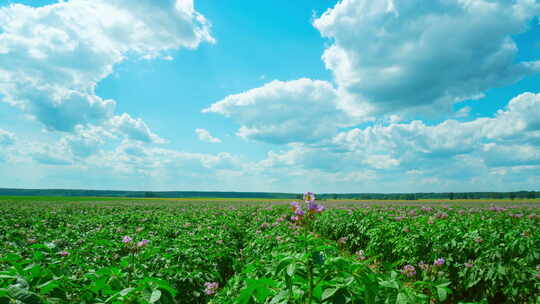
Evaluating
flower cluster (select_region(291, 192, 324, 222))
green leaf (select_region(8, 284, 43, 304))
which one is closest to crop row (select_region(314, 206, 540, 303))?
flower cluster (select_region(291, 192, 324, 222))

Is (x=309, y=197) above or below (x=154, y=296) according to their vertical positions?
above

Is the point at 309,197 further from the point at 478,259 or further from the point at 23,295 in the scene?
the point at 478,259

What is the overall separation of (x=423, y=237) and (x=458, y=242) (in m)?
0.91

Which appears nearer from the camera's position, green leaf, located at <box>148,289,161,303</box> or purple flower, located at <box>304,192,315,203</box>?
green leaf, located at <box>148,289,161,303</box>

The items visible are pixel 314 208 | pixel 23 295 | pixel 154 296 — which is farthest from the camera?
pixel 314 208

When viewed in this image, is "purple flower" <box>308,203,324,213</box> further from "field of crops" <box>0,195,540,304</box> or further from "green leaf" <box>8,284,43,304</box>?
"green leaf" <box>8,284,43,304</box>

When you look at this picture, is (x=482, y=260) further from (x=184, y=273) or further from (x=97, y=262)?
(x=97, y=262)

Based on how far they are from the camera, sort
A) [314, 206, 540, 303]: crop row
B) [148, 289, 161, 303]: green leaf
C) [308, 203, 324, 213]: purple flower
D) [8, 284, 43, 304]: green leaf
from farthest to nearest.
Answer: [314, 206, 540, 303]: crop row
[308, 203, 324, 213]: purple flower
[148, 289, 161, 303]: green leaf
[8, 284, 43, 304]: green leaf

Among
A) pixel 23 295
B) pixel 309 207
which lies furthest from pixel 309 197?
pixel 23 295

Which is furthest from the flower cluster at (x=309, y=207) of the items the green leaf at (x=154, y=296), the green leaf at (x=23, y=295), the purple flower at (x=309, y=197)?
the green leaf at (x=23, y=295)

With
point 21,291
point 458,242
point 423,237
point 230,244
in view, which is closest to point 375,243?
point 423,237

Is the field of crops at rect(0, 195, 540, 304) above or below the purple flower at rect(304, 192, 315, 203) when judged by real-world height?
below

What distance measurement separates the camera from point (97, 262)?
5746 mm

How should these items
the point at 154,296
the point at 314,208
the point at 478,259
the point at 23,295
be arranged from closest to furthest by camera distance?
the point at 23,295, the point at 154,296, the point at 314,208, the point at 478,259
